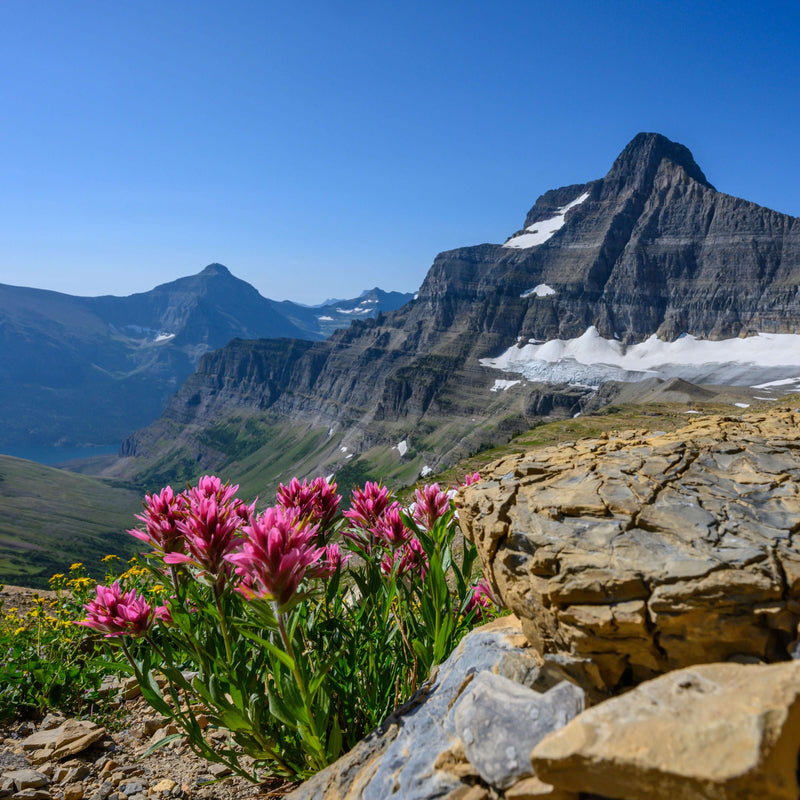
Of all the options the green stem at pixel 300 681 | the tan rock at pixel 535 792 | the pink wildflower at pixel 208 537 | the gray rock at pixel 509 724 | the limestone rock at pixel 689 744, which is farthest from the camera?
the pink wildflower at pixel 208 537

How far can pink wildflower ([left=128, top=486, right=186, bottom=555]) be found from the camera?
5.27 meters

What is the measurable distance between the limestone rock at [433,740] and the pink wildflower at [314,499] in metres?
1.87

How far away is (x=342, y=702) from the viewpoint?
5316 millimetres

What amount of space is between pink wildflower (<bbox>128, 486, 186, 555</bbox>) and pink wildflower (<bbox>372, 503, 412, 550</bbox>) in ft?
6.88

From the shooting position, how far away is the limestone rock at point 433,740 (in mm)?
3416

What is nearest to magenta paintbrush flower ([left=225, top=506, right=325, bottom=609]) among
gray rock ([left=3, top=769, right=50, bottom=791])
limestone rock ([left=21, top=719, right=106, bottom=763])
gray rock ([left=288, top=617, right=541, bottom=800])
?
gray rock ([left=288, top=617, right=541, bottom=800])

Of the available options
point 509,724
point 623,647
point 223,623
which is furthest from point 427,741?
point 223,623

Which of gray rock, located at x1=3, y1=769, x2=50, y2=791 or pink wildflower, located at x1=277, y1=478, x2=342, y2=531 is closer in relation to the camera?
gray rock, located at x1=3, y1=769, x2=50, y2=791

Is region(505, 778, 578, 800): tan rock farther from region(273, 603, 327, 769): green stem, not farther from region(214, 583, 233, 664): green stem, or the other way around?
region(214, 583, 233, 664): green stem

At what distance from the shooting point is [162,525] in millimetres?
5262

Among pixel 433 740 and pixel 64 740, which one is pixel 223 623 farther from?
pixel 64 740

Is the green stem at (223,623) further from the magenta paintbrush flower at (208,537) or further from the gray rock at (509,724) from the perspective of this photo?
the gray rock at (509,724)

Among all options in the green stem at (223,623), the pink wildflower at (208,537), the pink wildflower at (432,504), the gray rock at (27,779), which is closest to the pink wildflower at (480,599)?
the pink wildflower at (432,504)

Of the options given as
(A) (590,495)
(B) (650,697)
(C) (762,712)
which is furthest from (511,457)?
(C) (762,712)
